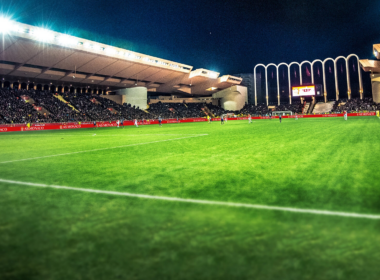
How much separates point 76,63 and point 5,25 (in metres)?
12.8

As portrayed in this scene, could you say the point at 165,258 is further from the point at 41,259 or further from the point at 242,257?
the point at 41,259

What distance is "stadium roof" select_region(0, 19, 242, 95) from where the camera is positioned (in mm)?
34162

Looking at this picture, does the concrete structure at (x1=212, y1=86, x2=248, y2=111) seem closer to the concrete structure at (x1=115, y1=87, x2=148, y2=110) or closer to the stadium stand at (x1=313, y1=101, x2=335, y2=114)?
the stadium stand at (x1=313, y1=101, x2=335, y2=114)

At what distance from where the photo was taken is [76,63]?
43000 mm

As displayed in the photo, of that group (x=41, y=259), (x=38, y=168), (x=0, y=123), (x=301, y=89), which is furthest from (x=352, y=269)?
(x=301, y=89)

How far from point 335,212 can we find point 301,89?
74.2 m

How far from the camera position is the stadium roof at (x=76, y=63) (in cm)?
3416

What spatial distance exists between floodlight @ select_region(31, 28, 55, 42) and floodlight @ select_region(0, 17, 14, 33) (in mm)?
2853

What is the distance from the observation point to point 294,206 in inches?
152

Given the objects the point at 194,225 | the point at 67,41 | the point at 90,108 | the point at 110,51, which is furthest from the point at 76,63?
the point at 194,225

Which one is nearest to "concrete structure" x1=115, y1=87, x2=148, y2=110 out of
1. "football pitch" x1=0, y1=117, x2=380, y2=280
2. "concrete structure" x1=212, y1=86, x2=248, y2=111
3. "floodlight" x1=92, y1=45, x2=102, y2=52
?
"floodlight" x1=92, y1=45, x2=102, y2=52

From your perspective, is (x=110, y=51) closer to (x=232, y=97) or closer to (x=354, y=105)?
(x=232, y=97)

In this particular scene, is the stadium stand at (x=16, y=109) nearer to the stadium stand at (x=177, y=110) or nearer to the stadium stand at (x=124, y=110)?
the stadium stand at (x=124, y=110)

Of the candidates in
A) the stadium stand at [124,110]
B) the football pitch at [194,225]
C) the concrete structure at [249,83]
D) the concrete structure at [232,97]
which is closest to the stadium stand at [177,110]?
the stadium stand at [124,110]
